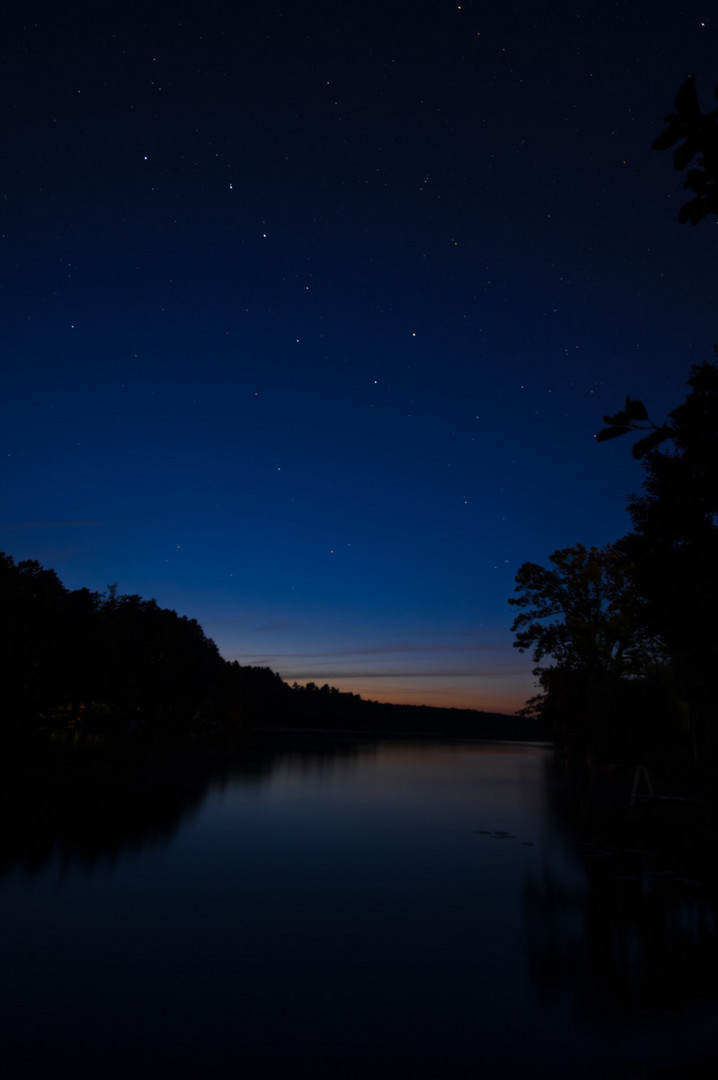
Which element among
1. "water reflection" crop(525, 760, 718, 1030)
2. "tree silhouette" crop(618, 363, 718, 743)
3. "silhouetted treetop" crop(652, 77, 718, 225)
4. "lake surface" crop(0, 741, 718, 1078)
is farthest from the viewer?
"tree silhouette" crop(618, 363, 718, 743)

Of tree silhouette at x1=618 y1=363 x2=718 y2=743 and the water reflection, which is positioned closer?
the water reflection

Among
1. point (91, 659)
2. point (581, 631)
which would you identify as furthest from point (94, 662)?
→ point (581, 631)

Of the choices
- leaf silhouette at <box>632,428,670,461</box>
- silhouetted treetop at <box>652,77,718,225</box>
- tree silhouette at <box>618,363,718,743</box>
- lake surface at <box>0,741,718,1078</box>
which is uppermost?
tree silhouette at <box>618,363,718,743</box>

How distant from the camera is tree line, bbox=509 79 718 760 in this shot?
2.30m

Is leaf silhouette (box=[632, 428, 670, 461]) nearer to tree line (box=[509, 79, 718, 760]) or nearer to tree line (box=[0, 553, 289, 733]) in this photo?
tree line (box=[509, 79, 718, 760])

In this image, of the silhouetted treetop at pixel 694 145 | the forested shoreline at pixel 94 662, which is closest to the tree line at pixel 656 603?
the silhouetted treetop at pixel 694 145

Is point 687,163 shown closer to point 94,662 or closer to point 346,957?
point 346,957

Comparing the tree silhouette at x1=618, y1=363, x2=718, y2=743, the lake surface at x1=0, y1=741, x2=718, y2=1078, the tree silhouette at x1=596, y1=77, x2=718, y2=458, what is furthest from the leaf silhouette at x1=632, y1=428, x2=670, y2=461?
the tree silhouette at x1=618, y1=363, x2=718, y2=743

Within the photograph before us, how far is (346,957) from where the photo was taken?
6.30 m

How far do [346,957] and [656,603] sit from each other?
17.6 m

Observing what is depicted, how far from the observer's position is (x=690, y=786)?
75.4 feet

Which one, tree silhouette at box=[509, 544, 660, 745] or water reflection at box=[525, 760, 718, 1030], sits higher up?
tree silhouette at box=[509, 544, 660, 745]

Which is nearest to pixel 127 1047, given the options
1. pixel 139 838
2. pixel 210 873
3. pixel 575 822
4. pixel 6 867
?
pixel 210 873

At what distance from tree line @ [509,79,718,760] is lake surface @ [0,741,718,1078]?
13.8 ft
